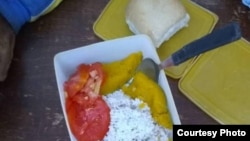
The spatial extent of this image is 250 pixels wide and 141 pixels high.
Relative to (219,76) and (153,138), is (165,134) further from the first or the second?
(219,76)

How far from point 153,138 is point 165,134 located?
0.01 metres

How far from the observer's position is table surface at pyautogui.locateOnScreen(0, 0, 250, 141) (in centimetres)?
60

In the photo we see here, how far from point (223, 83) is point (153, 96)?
111mm

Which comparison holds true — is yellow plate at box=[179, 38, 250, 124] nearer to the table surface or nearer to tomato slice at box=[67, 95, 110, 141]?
the table surface

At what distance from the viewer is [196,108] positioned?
1.98 ft

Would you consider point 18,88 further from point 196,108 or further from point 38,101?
point 196,108

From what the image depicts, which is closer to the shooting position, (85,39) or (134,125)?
(134,125)

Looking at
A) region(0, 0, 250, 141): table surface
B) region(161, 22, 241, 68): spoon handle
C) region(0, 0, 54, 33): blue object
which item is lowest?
region(0, 0, 250, 141): table surface

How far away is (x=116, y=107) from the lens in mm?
563

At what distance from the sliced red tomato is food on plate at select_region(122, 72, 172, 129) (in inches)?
1.6

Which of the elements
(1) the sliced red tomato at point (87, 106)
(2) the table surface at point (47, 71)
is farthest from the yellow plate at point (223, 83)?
(1) the sliced red tomato at point (87, 106)

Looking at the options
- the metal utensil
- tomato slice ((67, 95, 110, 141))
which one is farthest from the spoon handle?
tomato slice ((67, 95, 110, 141))

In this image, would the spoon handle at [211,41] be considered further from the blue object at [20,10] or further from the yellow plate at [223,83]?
the blue object at [20,10]

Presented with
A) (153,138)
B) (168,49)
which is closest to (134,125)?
(153,138)
